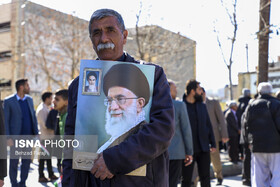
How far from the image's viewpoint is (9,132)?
24.5ft

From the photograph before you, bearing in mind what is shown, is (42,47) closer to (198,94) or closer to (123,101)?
(198,94)

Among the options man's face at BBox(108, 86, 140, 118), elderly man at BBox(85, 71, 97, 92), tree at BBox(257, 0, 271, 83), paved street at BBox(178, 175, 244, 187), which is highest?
tree at BBox(257, 0, 271, 83)

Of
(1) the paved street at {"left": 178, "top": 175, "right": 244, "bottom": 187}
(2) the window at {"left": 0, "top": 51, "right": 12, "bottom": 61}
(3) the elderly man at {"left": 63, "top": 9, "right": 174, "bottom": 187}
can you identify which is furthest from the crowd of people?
(2) the window at {"left": 0, "top": 51, "right": 12, "bottom": 61}

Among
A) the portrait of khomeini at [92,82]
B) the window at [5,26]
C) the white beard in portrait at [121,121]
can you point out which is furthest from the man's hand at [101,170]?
the window at [5,26]

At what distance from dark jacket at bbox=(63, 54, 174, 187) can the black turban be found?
73mm

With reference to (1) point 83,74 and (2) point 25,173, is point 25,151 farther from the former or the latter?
(1) point 83,74

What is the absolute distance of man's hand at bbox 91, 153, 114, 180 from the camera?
6.90 feet

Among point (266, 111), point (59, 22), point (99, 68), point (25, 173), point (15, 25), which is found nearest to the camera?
point (99, 68)

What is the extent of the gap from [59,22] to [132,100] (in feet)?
71.2

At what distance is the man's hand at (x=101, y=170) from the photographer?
2104 mm

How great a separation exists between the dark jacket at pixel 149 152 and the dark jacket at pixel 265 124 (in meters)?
4.78

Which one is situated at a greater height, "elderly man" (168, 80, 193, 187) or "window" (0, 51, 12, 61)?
"window" (0, 51, 12, 61)

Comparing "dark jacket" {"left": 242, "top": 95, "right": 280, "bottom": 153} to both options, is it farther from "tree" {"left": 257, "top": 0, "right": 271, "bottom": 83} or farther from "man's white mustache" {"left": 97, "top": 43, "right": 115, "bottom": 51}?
"man's white mustache" {"left": 97, "top": 43, "right": 115, "bottom": 51}

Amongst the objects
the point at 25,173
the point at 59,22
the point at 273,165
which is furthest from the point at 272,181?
the point at 59,22
